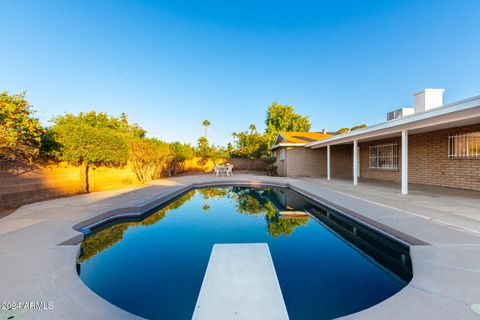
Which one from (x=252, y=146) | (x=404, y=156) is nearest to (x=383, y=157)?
(x=404, y=156)

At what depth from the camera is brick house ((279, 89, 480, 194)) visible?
585cm

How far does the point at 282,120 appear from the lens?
32.7 m

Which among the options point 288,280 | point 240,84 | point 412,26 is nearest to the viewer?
point 288,280

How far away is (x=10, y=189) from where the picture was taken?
623 centimetres

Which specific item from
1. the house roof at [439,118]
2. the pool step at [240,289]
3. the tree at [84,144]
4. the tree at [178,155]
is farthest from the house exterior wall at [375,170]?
the tree at [84,144]

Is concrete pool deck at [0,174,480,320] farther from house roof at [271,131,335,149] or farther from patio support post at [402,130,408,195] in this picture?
house roof at [271,131,335,149]

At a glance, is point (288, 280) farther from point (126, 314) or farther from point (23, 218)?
point (23, 218)

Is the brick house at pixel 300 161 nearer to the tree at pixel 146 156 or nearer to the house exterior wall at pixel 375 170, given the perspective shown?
the house exterior wall at pixel 375 170

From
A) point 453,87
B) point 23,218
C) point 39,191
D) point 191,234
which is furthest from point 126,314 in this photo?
point 453,87

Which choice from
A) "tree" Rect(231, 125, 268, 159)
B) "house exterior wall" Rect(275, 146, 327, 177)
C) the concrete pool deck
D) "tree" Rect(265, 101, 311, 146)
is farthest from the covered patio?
"tree" Rect(265, 101, 311, 146)

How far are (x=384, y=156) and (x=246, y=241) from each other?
432 inches

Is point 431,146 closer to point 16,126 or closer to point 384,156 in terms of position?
point 384,156

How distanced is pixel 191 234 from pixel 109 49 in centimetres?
1236

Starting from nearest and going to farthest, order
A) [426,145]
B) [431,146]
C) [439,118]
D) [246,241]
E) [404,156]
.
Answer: [246,241] < [439,118] < [404,156] < [431,146] < [426,145]
